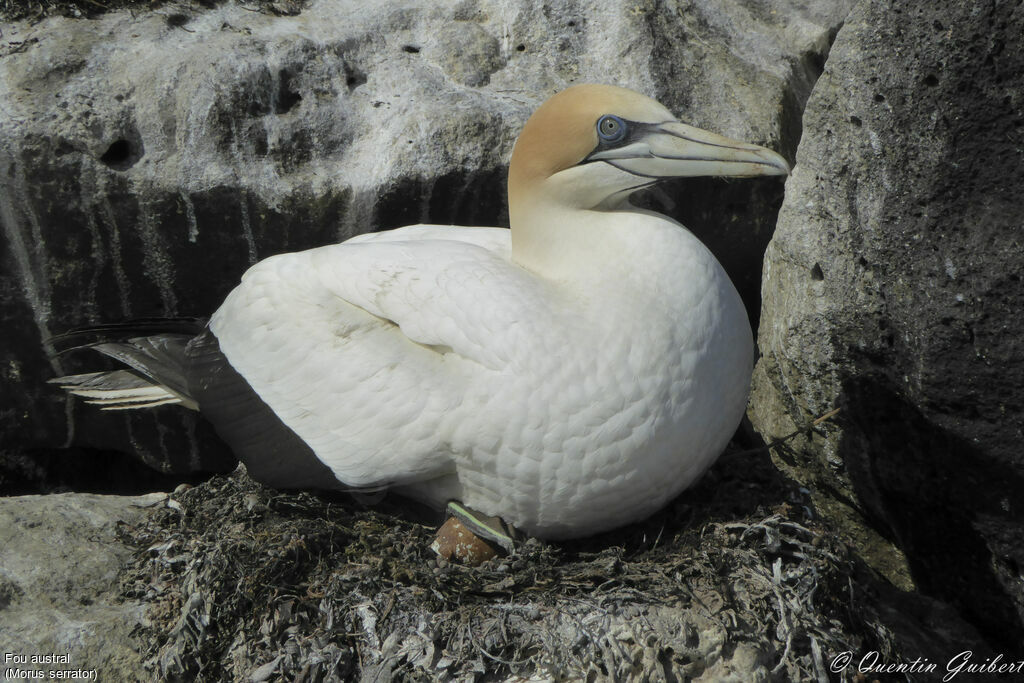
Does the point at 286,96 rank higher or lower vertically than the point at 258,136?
higher

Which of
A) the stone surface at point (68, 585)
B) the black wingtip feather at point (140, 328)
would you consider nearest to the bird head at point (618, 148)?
the black wingtip feather at point (140, 328)

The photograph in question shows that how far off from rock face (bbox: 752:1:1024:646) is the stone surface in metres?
2.21

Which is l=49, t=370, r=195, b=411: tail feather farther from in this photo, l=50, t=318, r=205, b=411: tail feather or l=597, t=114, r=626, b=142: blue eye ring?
l=597, t=114, r=626, b=142: blue eye ring

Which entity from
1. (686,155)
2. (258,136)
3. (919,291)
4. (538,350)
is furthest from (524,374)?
(258,136)

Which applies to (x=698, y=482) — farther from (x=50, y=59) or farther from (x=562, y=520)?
(x=50, y=59)

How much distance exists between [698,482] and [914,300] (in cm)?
80

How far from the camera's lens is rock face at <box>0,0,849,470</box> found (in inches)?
132

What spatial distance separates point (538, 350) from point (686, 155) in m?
0.66

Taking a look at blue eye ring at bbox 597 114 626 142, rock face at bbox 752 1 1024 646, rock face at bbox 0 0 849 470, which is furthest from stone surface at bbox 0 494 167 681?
rock face at bbox 752 1 1024 646

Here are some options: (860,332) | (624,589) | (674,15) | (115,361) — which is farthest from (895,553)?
(115,361)

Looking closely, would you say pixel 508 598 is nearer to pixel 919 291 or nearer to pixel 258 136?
pixel 919 291

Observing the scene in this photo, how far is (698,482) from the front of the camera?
296 centimetres

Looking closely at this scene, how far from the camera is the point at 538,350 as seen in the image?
2.47 m

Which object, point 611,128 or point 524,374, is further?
point 611,128
